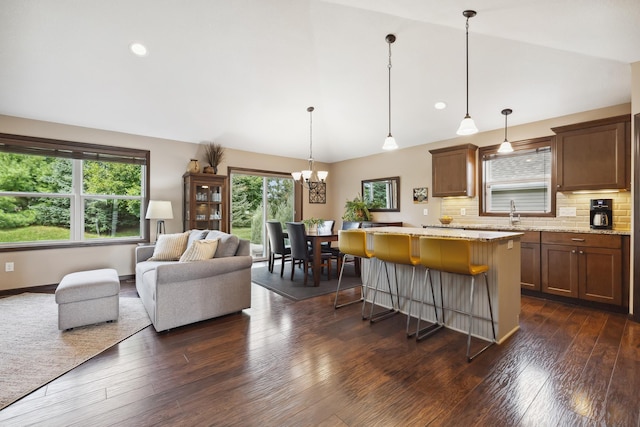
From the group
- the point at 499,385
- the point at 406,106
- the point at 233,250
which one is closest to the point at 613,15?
the point at 406,106

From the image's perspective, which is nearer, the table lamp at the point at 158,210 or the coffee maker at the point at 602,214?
the coffee maker at the point at 602,214

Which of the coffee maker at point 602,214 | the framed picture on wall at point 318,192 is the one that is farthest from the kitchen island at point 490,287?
the framed picture on wall at point 318,192

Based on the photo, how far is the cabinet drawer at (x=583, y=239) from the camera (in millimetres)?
3385

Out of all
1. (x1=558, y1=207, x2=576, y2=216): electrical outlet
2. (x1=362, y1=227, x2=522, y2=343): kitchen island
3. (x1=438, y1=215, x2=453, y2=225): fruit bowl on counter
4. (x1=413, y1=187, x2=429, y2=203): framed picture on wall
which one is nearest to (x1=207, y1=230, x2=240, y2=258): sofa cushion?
(x1=362, y1=227, x2=522, y2=343): kitchen island

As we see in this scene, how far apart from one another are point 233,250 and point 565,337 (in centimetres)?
350

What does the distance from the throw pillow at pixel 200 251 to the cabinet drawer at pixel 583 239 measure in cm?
422

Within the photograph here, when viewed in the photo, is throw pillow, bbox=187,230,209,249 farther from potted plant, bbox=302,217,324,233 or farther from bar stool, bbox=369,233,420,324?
bar stool, bbox=369,233,420,324

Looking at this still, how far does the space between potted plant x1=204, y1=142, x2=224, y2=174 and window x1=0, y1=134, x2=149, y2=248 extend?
107 centimetres

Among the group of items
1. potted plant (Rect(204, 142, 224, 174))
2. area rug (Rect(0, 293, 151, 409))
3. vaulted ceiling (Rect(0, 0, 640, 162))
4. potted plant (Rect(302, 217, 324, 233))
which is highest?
vaulted ceiling (Rect(0, 0, 640, 162))

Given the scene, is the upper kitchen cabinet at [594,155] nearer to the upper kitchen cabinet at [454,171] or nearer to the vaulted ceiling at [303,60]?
the vaulted ceiling at [303,60]

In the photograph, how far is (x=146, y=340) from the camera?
2736mm

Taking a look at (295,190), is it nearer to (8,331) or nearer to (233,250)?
(233,250)

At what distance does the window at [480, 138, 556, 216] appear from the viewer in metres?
4.32

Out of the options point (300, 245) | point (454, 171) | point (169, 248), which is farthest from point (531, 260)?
point (169, 248)
